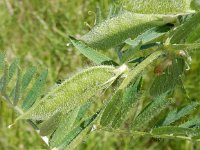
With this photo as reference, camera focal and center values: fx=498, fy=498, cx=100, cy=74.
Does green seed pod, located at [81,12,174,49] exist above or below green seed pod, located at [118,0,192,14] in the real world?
below

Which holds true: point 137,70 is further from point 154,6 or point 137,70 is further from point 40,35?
point 40,35

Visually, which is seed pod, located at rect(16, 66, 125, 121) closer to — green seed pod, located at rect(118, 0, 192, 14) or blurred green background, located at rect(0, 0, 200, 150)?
green seed pod, located at rect(118, 0, 192, 14)

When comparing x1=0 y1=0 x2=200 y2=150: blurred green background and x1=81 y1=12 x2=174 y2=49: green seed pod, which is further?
x1=0 y1=0 x2=200 y2=150: blurred green background

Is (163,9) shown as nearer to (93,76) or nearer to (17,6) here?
(93,76)

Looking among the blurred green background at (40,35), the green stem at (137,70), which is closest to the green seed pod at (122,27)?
the green stem at (137,70)

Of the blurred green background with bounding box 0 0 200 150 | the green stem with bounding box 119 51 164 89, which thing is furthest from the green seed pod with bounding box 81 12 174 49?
the blurred green background with bounding box 0 0 200 150

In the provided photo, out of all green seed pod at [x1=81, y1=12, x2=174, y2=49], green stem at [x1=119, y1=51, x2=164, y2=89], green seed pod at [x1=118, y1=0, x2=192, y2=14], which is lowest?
green stem at [x1=119, y1=51, x2=164, y2=89]

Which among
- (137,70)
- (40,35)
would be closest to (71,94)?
(137,70)
